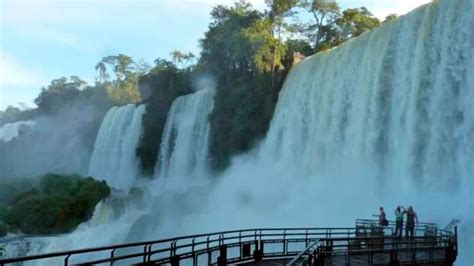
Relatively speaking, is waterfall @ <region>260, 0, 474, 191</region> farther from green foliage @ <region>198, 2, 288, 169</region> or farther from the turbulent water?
green foliage @ <region>198, 2, 288, 169</region>

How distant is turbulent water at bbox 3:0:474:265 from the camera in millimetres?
22172

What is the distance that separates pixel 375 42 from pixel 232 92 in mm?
17155

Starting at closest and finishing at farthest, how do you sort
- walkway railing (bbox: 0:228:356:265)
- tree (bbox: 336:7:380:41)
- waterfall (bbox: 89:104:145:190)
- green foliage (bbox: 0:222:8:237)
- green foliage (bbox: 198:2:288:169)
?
walkway railing (bbox: 0:228:356:265) < green foliage (bbox: 0:222:8:237) < green foliage (bbox: 198:2:288:169) < waterfall (bbox: 89:104:145:190) < tree (bbox: 336:7:380:41)

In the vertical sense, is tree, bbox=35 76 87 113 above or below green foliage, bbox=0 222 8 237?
above

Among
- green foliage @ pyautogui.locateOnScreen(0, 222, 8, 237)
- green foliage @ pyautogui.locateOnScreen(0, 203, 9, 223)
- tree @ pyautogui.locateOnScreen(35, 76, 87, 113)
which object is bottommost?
green foliage @ pyautogui.locateOnScreen(0, 222, 8, 237)

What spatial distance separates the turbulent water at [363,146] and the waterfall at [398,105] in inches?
2.1

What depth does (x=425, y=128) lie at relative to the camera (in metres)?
23.7

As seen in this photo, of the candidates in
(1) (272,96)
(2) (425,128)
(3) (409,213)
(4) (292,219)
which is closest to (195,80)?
(1) (272,96)

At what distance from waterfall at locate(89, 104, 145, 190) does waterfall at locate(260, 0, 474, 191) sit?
2213 centimetres

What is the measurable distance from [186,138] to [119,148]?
1091cm

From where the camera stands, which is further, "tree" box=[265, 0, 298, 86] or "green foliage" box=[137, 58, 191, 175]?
"green foliage" box=[137, 58, 191, 175]

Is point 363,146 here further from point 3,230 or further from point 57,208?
point 3,230

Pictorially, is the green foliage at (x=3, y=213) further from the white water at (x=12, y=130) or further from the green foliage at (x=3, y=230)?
the white water at (x=12, y=130)

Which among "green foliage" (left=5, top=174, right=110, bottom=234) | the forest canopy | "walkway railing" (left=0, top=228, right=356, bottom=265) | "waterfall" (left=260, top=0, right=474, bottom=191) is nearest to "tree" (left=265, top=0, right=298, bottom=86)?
the forest canopy
